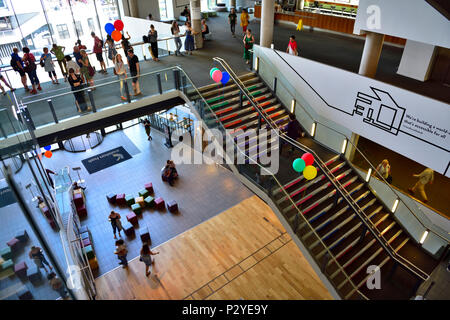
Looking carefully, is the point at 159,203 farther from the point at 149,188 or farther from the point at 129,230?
the point at 129,230

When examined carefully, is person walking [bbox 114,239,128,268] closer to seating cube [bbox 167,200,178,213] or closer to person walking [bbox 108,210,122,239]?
person walking [bbox 108,210,122,239]

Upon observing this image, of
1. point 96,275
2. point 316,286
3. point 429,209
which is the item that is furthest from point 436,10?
point 96,275

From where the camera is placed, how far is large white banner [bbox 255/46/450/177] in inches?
308

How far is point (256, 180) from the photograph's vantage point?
8.20 metres

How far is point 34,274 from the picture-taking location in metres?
3.36

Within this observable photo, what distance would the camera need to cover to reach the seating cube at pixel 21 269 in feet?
10.2

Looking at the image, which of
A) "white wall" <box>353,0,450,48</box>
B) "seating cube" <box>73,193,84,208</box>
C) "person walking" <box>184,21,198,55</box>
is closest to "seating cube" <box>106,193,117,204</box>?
"seating cube" <box>73,193,84,208</box>

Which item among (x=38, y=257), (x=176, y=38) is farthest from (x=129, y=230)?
(x=176, y=38)

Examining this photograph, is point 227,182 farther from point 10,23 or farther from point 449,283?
point 10,23

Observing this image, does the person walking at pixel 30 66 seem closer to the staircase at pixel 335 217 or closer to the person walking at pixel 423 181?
the staircase at pixel 335 217

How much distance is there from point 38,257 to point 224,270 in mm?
6446

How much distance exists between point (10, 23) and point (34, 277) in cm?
1327

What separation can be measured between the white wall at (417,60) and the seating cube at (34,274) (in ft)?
37.6

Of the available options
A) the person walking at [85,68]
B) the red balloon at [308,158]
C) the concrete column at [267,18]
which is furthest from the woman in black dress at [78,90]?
the concrete column at [267,18]
